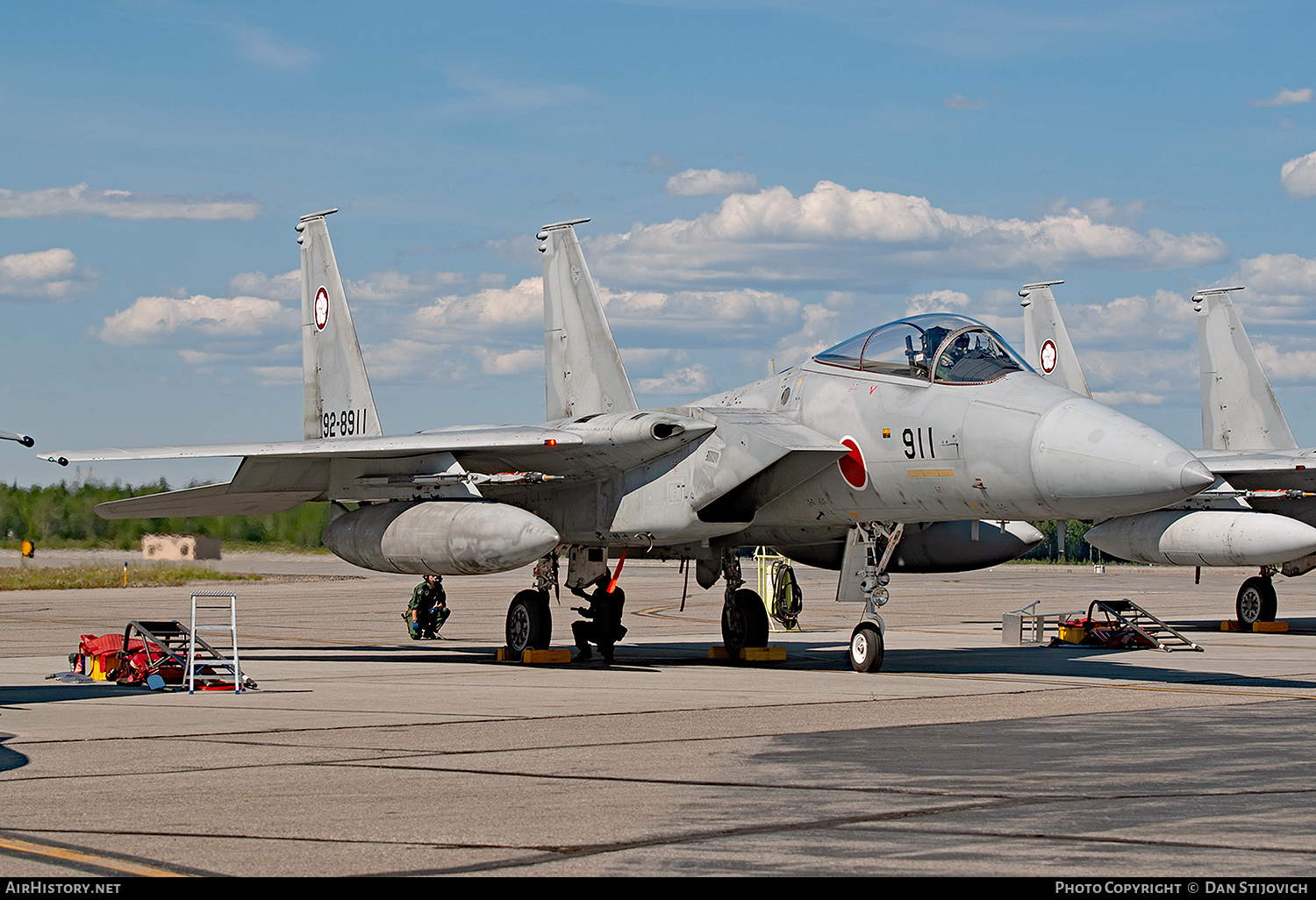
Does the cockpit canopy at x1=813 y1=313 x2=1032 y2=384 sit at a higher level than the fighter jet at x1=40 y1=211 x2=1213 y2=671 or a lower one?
higher

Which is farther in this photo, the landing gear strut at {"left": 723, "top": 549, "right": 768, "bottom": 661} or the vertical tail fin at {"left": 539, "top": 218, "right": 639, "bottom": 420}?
the vertical tail fin at {"left": 539, "top": 218, "right": 639, "bottom": 420}

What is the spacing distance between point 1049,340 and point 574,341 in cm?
1084

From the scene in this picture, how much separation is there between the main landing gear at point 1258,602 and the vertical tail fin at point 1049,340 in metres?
4.59

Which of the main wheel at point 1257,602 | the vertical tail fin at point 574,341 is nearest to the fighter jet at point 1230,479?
the main wheel at point 1257,602

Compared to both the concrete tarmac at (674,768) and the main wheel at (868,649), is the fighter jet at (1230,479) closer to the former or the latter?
the concrete tarmac at (674,768)

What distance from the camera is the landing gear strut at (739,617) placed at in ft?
53.6

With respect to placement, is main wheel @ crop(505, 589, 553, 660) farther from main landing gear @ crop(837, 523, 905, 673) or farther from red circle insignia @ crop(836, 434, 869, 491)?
red circle insignia @ crop(836, 434, 869, 491)

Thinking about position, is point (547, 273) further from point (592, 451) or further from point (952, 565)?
point (952, 565)

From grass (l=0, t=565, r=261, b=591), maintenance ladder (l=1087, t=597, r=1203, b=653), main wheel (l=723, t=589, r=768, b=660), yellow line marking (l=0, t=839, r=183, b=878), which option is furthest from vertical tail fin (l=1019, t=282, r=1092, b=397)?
grass (l=0, t=565, r=261, b=591)

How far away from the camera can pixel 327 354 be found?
18.9 m

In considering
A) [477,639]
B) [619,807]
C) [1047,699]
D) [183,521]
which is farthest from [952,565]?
[183,521]

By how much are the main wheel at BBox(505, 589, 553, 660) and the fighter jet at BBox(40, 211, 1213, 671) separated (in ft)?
0.08

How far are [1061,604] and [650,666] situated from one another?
17830 millimetres

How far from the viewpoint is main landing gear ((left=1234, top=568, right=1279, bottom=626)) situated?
22484 mm
